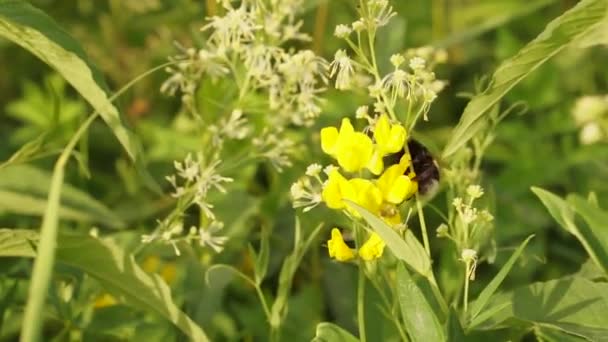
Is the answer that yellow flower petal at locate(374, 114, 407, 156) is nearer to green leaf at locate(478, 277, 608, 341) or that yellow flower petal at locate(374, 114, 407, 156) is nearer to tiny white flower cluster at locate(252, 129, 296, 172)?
green leaf at locate(478, 277, 608, 341)

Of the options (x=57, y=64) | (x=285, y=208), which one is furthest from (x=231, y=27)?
(x=285, y=208)

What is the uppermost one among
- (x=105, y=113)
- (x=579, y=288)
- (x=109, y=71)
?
(x=109, y=71)

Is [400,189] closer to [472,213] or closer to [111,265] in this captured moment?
[472,213]

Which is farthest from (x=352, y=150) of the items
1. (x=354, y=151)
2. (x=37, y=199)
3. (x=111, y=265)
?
(x=37, y=199)

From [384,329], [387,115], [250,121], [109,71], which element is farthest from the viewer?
[109,71]

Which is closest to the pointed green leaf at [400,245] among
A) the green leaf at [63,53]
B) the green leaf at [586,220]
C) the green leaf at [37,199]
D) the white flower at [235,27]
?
the green leaf at [586,220]

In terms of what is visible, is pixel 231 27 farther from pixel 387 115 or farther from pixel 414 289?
pixel 414 289
